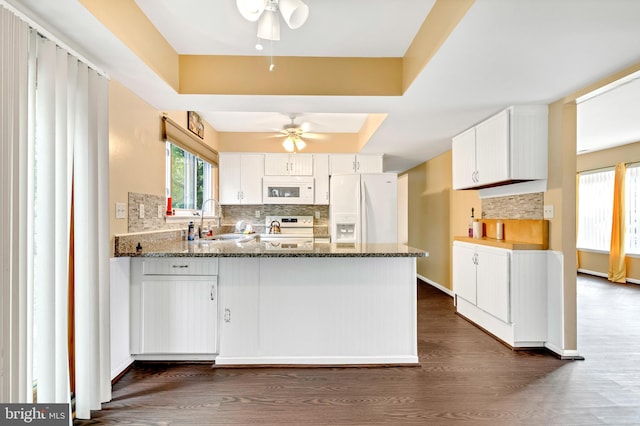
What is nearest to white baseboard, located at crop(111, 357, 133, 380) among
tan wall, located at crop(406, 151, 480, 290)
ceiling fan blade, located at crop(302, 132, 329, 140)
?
ceiling fan blade, located at crop(302, 132, 329, 140)

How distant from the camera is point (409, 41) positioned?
2.19 meters

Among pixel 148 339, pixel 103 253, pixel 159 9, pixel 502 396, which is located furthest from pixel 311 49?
pixel 502 396

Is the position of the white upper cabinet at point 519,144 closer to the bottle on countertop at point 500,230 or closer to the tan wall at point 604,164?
the bottle on countertop at point 500,230

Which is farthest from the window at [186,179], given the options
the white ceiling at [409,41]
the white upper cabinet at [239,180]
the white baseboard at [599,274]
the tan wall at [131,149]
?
the white baseboard at [599,274]

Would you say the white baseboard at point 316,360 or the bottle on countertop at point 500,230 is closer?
the white baseboard at point 316,360

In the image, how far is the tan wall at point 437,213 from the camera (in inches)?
174

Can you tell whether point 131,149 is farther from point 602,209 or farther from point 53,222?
point 602,209

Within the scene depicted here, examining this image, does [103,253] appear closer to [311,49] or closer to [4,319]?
[4,319]

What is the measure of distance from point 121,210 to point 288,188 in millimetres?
2669

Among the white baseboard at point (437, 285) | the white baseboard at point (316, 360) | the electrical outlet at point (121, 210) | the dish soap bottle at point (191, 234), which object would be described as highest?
the electrical outlet at point (121, 210)

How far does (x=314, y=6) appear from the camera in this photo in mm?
1815

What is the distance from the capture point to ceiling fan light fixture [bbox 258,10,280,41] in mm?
1618

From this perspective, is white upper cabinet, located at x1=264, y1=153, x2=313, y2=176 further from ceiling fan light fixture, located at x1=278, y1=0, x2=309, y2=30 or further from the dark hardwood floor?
ceiling fan light fixture, located at x1=278, y1=0, x2=309, y2=30

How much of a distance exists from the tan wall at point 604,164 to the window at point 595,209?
145mm
